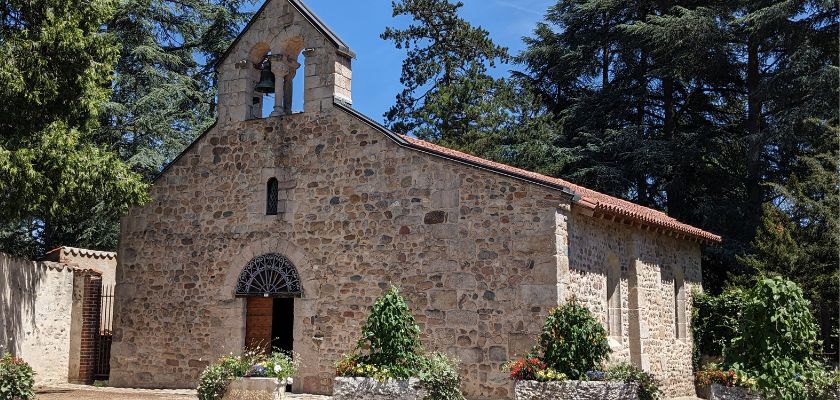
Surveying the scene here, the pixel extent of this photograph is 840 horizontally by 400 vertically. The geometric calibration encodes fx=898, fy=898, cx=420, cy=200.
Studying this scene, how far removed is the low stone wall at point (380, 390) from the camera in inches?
510

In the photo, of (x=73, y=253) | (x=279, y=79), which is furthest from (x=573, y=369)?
(x=73, y=253)

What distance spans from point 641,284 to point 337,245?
6.31 meters

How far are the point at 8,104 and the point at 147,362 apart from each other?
6.00 metres

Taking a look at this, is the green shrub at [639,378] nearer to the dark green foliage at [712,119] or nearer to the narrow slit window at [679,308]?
the narrow slit window at [679,308]

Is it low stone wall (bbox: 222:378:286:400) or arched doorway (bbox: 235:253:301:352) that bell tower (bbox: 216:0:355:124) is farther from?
low stone wall (bbox: 222:378:286:400)

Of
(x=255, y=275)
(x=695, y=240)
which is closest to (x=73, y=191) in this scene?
(x=255, y=275)

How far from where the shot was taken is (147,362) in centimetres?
1873

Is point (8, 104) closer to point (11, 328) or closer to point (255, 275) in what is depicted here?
point (11, 328)

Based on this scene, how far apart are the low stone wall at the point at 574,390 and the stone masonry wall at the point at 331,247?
91.3 inches

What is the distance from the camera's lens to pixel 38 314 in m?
17.9

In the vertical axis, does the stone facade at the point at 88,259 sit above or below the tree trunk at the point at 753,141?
below

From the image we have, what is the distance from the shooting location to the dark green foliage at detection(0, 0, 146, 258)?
15.8m

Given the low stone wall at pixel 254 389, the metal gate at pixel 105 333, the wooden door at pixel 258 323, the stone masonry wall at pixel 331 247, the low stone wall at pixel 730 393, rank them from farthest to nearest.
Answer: the metal gate at pixel 105 333 → the wooden door at pixel 258 323 → the stone masonry wall at pixel 331 247 → the low stone wall at pixel 254 389 → the low stone wall at pixel 730 393

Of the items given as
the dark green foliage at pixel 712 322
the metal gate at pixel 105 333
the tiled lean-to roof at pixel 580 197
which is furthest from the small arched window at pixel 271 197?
the dark green foliage at pixel 712 322
